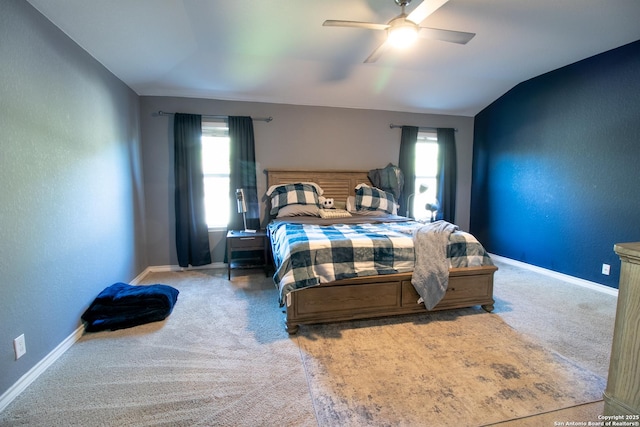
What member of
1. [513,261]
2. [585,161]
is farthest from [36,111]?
[513,261]

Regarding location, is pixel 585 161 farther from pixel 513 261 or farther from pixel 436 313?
pixel 436 313

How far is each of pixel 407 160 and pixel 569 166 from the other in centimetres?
200

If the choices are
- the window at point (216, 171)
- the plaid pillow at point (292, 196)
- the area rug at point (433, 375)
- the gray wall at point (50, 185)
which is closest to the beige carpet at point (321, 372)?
the area rug at point (433, 375)

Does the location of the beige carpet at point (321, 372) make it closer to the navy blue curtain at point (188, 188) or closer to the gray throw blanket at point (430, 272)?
the gray throw blanket at point (430, 272)

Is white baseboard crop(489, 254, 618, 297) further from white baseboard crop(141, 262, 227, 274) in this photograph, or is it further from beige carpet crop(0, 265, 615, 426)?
white baseboard crop(141, 262, 227, 274)

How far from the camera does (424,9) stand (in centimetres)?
198

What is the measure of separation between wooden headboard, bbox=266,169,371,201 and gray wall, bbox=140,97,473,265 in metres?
0.12

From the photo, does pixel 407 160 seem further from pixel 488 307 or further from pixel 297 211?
pixel 488 307

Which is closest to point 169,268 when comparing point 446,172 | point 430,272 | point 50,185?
point 50,185

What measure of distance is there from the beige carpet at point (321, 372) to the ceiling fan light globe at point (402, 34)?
7.62 feet

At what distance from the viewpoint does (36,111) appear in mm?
1891

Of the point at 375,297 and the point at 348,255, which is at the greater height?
the point at 348,255

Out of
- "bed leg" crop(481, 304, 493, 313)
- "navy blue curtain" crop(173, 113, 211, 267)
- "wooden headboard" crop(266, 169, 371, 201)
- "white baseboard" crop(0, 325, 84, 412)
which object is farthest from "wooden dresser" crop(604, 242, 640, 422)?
"navy blue curtain" crop(173, 113, 211, 267)

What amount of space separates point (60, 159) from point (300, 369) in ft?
7.60
